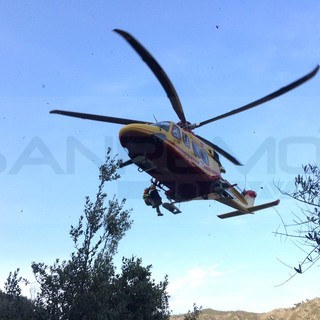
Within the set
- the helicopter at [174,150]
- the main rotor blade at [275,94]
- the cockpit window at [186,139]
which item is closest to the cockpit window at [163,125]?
the helicopter at [174,150]

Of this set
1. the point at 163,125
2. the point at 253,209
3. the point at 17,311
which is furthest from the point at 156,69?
the point at 17,311

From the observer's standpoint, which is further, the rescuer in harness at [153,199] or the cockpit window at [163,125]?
the rescuer in harness at [153,199]

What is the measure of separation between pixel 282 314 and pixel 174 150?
115m

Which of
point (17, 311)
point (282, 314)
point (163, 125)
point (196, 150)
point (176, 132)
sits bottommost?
point (282, 314)

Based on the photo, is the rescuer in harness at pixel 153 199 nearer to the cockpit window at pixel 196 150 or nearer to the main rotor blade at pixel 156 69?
the cockpit window at pixel 196 150

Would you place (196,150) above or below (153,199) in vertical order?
above

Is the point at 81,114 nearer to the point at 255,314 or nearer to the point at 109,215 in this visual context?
the point at 109,215

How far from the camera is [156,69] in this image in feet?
44.3

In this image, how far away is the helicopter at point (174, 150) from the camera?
45.5 ft

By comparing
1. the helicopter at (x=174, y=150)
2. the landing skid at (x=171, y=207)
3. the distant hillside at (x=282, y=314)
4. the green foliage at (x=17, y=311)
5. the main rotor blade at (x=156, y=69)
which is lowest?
the distant hillside at (x=282, y=314)

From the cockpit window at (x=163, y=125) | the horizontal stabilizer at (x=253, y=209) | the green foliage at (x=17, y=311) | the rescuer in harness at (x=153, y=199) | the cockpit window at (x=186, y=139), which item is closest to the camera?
the cockpit window at (x=163, y=125)

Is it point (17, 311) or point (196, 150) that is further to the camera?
point (17, 311)

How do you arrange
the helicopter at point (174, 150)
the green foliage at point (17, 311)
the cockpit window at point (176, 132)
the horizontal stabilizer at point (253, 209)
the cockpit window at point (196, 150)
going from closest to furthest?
the helicopter at point (174, 150) < the cockpit window at point (176, 132) < the cockpit window at point (196, 150) < the green foliage at point (17, 311) < the horizontal stabilizer at point (253, 209)

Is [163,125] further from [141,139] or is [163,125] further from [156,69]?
[156,69]
